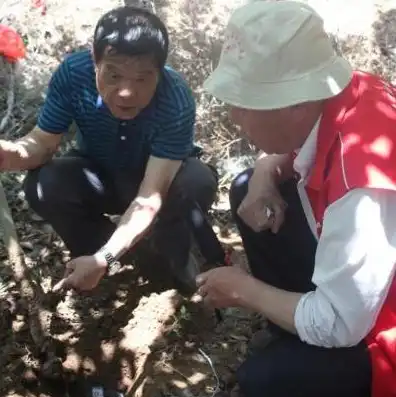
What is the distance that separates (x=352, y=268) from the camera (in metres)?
1.47

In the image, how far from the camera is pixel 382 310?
5.37 feet

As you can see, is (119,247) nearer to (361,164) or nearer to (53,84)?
(53,84)

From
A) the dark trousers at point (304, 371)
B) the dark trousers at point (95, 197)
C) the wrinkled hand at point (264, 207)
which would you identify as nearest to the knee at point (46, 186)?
the dark trousers at point (95, 197)

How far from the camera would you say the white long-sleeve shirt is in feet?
4.78

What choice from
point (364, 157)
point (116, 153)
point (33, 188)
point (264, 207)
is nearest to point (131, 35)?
point (116, 153)

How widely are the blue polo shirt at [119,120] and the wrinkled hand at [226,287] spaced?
0.72 m

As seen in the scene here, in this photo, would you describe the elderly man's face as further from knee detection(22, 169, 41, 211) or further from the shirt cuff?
knee detection(22, 169, 41, 211)

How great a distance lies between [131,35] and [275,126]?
754 mm

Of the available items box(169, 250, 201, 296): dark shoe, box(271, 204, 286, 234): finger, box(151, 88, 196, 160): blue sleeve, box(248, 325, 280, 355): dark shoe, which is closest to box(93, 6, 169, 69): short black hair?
box(151, 88, 196, 160): blue sleeve

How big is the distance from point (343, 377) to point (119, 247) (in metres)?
0.88

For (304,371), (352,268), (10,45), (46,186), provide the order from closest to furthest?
1. (352,268)
2. (304,371)
3. (46,186)
4. (10,45)

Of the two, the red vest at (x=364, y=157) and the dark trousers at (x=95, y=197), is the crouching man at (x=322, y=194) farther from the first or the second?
the dark trousers at (x=95, y=197)

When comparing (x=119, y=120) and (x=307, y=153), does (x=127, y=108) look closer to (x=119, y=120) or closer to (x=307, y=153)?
(x=119, y=120)

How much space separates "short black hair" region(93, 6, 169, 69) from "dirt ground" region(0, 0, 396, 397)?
102 centimetres
